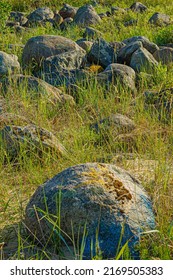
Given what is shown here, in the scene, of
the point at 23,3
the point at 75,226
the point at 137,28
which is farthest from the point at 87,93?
the point at 23,3

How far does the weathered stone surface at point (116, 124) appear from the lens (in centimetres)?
550

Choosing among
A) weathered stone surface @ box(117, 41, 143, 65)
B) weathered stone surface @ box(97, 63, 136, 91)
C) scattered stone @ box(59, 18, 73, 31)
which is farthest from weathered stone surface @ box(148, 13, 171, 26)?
weathered stone surface @ box(97, 63, 136, 91)

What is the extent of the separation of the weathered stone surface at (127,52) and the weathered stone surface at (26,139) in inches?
145

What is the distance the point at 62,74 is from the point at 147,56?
1.31 m

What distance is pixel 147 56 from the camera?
7.89 metres

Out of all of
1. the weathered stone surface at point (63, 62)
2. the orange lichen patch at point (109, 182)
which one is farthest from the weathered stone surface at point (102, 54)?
the orange lichen patch at point (109, 182)

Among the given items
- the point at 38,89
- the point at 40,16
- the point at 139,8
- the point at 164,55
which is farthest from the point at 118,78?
the point at 139,8

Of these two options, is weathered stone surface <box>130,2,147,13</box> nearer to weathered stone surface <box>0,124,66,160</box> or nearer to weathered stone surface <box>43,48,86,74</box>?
weathered stone surface <box>43,48,86,74</box>

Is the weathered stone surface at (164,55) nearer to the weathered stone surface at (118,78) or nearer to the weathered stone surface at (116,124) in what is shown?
the weathered stone surface at (118,78)

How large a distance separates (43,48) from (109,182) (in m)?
5.29

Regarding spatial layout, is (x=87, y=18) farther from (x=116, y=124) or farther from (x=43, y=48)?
(x=116, y=124)

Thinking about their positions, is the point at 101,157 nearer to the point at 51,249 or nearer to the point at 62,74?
the point at 51,249

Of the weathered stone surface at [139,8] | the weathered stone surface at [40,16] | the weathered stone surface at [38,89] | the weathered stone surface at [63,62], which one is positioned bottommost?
the weathered stone surface at [38,89]

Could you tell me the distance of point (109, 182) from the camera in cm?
349
